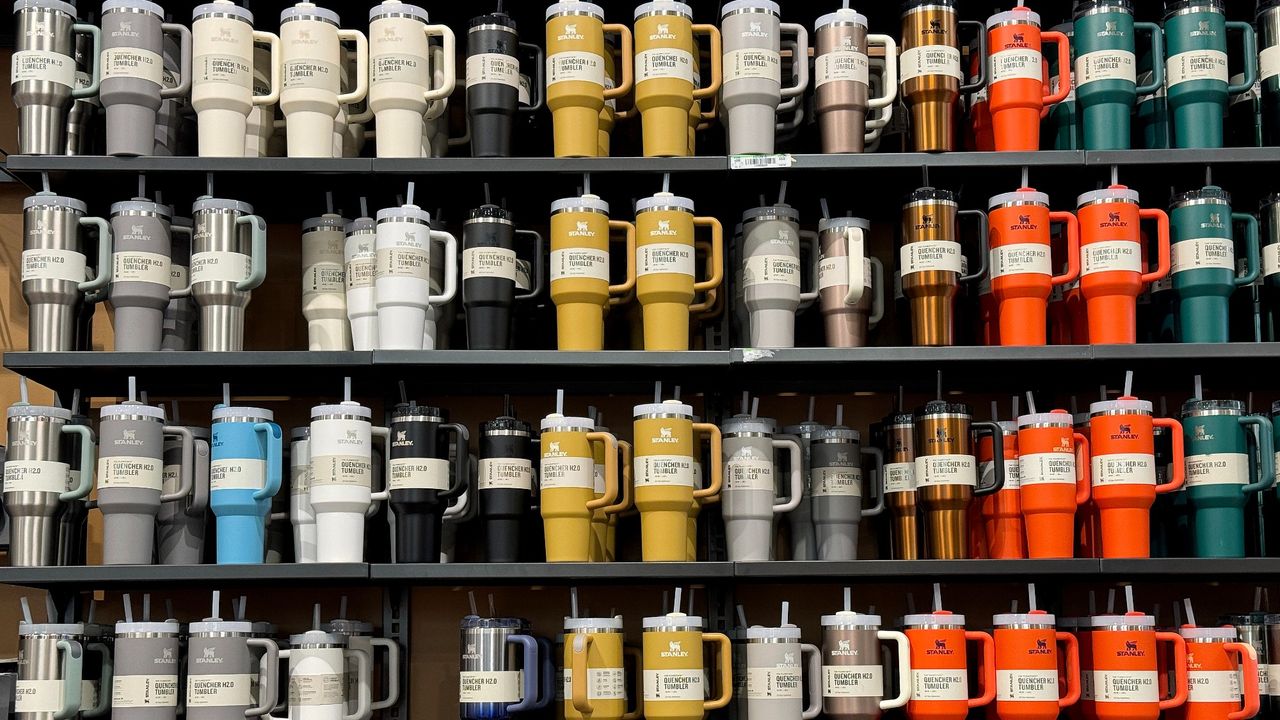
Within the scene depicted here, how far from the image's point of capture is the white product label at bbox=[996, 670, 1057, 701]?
94.9 inches

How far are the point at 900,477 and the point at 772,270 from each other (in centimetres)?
48

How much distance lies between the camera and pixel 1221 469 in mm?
2549

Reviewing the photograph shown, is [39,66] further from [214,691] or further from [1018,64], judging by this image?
[1018,64]

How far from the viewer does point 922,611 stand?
9.68ft

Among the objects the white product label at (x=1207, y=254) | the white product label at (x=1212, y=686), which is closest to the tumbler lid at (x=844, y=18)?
the white product label at (x=1207, y=254)

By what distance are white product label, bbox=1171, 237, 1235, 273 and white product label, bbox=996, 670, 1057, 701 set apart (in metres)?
0.86

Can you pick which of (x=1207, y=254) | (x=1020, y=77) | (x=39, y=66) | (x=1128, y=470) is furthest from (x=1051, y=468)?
(x=39, y=66)

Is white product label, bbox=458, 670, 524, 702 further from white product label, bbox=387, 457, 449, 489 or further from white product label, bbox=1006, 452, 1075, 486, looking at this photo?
white product label, bbox=1006, 452, 1075, 486

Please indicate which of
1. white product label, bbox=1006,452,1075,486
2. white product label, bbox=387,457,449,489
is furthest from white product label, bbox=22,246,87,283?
white product label, bbox=1006,452,1075,486

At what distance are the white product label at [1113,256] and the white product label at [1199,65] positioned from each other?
385 millimetres

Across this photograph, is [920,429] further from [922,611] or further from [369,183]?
[369,183]

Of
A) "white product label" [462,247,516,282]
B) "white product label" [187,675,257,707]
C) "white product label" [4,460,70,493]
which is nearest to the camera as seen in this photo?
"white product label" [187,675,257,707]

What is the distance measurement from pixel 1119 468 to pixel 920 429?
1.25 ft

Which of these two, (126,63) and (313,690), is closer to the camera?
(313,690)
